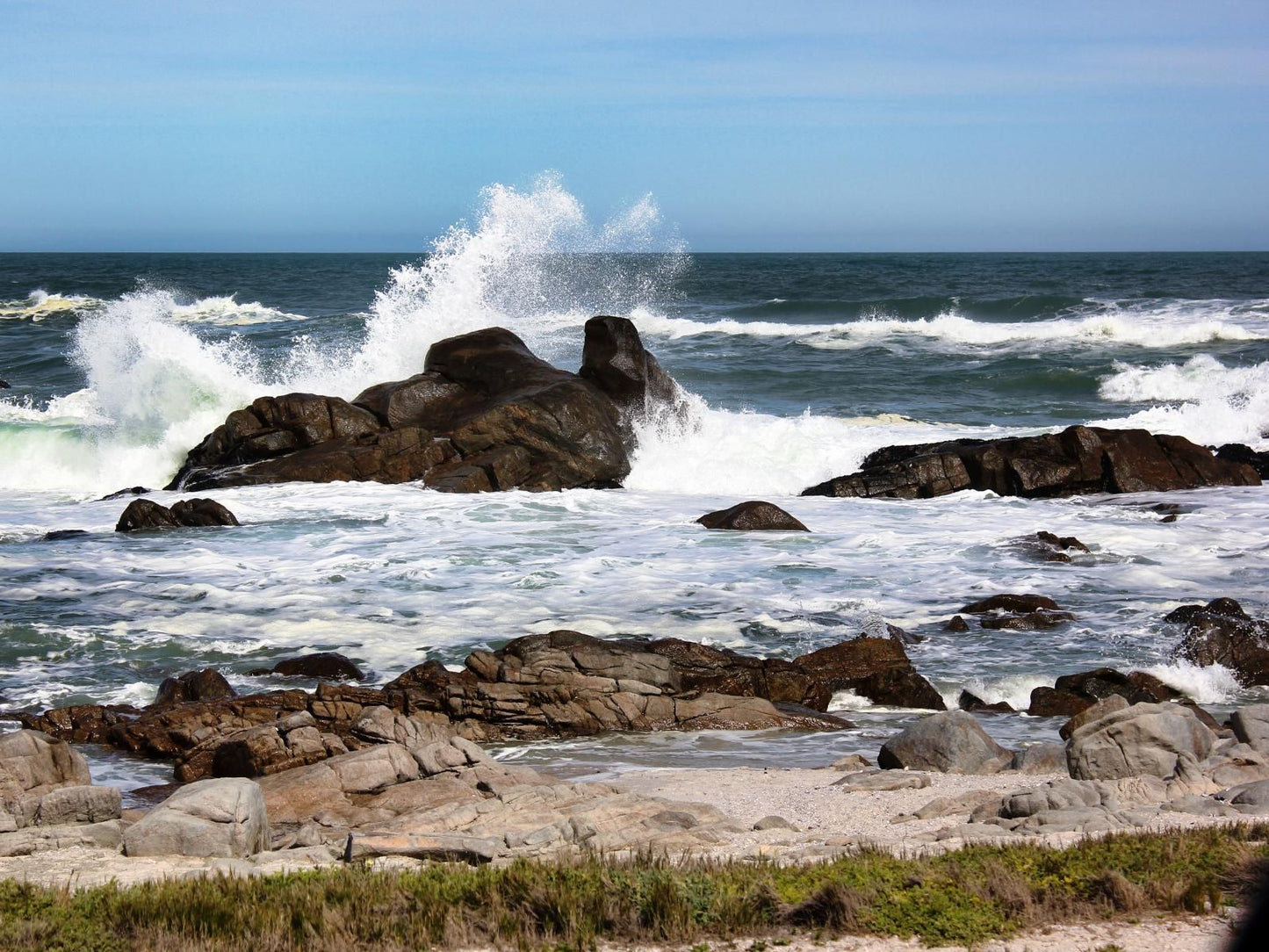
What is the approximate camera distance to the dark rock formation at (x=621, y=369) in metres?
22.7

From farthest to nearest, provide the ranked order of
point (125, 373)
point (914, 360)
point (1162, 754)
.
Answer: point (914, 360) → point (125, 373) → point (1162, 754)

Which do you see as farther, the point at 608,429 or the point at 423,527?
the point at 608,429

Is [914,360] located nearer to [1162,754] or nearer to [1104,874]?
[1162,754]

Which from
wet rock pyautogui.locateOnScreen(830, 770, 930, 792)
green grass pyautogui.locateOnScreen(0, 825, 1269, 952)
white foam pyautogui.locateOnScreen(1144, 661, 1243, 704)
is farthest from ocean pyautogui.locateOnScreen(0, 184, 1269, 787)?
green grass pyautogui.locateOnScreen(0, 825, 1269, 952)

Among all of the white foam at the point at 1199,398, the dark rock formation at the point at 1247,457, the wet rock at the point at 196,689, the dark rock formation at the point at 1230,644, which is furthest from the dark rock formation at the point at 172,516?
the white foam at the point at 1199,398

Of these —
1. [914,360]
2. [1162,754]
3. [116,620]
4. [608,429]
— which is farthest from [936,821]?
[914,360]

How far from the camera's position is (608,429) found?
70.7ft

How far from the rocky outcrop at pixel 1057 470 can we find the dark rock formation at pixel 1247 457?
746 mm

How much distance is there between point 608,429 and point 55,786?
570 inches

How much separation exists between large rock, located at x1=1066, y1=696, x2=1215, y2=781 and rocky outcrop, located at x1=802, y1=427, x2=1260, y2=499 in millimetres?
12158

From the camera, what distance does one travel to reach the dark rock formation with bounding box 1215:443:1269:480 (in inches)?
838

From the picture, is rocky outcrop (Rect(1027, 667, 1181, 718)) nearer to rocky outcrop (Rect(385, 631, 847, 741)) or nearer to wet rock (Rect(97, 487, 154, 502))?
rocky outcrop (Rect(385, 631, 847, 741))

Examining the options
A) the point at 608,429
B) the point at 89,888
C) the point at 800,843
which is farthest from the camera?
the point at 608,429

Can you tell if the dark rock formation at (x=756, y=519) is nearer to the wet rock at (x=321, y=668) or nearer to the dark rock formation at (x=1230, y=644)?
the dark rock formation at (x=1230, y=644)
